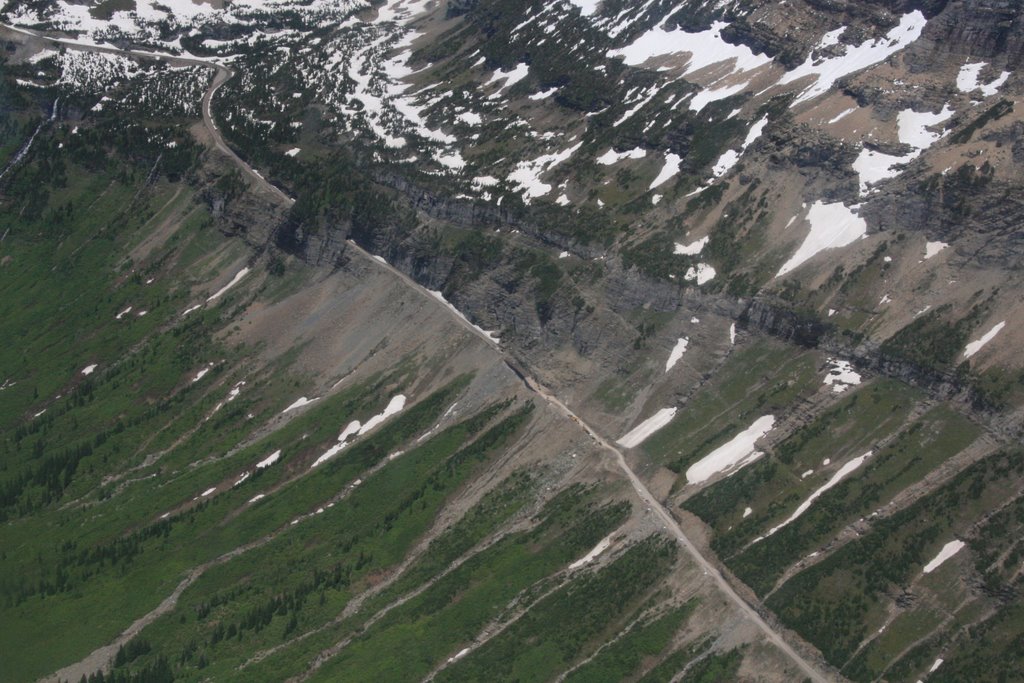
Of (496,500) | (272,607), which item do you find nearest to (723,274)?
(496,500)

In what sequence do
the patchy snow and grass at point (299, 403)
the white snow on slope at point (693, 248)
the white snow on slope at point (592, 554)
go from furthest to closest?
the patchy snow and grass at point (299, 403) → the white snow on slope at point (693, 248) → the white snow on slope at point (592, 554)

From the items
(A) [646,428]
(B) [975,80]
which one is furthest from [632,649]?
(B) [975,80]

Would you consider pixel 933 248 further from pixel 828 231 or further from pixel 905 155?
pixel 905 155

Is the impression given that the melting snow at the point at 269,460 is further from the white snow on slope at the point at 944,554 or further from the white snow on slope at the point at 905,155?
the white snow on slope at the point at 905,155

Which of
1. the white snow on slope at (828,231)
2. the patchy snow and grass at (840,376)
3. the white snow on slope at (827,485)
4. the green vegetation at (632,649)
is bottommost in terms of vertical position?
the green vegetation at (632,649)

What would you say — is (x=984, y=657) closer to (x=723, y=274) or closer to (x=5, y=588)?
(x=723, y=274)

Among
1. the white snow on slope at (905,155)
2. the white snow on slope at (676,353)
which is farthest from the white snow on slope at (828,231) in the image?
the white snow on slope at (676,353)
